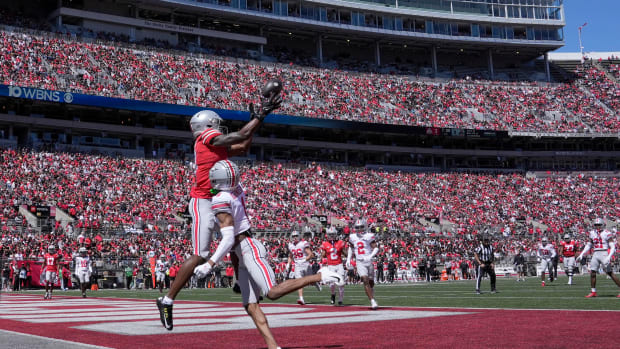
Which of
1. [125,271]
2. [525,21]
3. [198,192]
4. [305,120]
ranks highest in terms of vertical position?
[525,21]

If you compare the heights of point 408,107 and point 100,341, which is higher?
point 408,107

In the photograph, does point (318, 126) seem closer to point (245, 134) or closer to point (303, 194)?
point (303, 194)

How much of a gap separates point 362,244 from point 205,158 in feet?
31.4

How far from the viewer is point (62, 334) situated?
8.89 m

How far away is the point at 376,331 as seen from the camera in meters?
8.89

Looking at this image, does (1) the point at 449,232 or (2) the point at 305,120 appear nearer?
(1) the point at 449,232

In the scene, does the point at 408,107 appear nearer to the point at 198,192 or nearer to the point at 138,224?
the point at 138,224

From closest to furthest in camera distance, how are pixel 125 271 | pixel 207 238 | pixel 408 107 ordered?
pixel 207 238, pixel 125 271, pixel 408 107

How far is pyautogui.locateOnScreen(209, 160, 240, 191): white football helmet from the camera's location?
254 inches

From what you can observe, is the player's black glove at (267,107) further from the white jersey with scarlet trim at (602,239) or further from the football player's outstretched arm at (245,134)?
the white jersey with scarlet trim at (602,239)

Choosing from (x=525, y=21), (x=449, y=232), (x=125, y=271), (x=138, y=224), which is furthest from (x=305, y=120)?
(x=525, y=21)

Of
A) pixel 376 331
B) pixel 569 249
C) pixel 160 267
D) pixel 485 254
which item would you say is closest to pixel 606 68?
pixel 569 249

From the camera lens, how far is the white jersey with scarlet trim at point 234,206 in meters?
6.41

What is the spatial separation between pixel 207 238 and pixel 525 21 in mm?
75329
